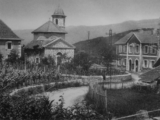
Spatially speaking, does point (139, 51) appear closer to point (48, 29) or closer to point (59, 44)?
point (59, 44)

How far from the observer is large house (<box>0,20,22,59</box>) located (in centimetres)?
3125

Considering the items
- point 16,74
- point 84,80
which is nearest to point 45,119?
point 16,74

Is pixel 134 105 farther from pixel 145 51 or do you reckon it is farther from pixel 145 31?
pixel 145 31

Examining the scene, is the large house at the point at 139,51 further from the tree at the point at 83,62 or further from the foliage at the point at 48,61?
the foliage at the point at 48,61

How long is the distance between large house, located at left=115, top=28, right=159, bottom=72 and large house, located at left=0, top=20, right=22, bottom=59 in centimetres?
1700

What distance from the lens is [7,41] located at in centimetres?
3161

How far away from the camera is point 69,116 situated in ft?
25.0

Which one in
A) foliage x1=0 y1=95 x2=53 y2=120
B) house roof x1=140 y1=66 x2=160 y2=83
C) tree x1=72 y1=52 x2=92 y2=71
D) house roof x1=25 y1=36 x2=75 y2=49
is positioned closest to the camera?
foliage x1=0 y1=95 x2=53 y2=120

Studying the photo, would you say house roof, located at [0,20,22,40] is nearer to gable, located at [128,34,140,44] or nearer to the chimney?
gable, located at [128,34,140,44]

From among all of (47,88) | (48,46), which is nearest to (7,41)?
(48,46)

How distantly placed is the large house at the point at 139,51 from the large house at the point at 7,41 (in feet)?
55.8

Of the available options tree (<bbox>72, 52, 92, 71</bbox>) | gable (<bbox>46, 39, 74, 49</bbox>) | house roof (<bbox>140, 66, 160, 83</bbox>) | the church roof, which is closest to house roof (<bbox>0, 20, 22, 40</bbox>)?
gable (<bbox>46, 39, 74, 49</bbox>)

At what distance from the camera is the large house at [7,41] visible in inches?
1230

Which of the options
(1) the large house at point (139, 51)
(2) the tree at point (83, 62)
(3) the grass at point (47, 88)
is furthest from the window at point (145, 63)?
(3) the grass at point (47, 88)
